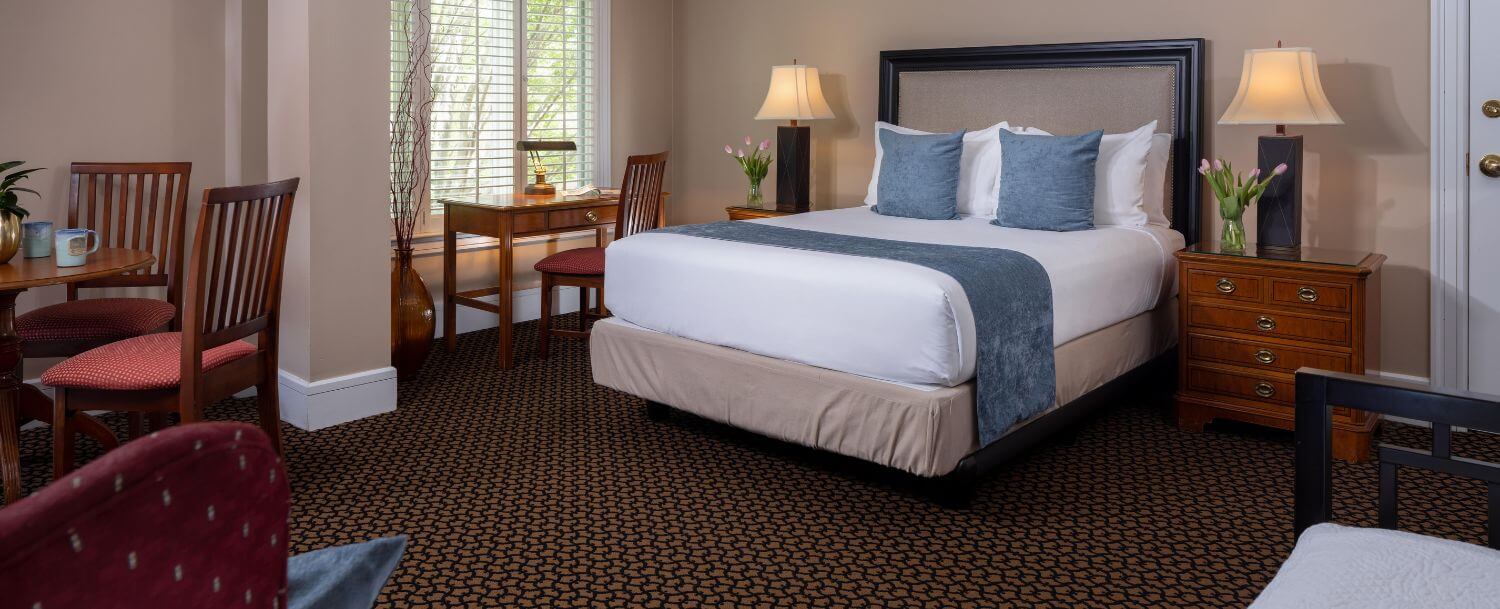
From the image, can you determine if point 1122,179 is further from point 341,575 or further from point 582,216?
point 341,575

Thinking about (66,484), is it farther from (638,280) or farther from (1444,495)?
(1444,495)

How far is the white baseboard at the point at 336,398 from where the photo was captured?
12.7 feet

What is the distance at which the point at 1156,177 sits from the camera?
4.32 meters

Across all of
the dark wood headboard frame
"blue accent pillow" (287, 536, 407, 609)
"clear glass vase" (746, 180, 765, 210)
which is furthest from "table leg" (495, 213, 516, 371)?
"blue accent pillow" (287, 536, 407, 609)

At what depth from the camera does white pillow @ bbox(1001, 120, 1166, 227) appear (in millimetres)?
4223

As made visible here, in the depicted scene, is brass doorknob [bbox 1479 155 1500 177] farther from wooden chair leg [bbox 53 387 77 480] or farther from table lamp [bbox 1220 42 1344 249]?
wooden chair leg [bbox 53 387 77 480]

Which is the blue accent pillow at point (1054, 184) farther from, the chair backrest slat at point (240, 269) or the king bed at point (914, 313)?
the chair backrest slat at point (240, 269)

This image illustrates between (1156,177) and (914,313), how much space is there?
185cm

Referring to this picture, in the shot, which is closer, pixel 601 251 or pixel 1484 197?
pixel 1484 197

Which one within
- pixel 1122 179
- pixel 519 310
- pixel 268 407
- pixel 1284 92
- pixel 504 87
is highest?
pixel 504 87

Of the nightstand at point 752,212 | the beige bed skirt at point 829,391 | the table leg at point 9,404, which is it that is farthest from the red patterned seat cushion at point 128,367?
the nightstand at point 752,212

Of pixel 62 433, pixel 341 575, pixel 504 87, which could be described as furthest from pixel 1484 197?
pixel 62 433

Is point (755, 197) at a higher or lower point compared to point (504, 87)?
lower

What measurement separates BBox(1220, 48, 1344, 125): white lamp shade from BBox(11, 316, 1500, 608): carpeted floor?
1145 millimetres
